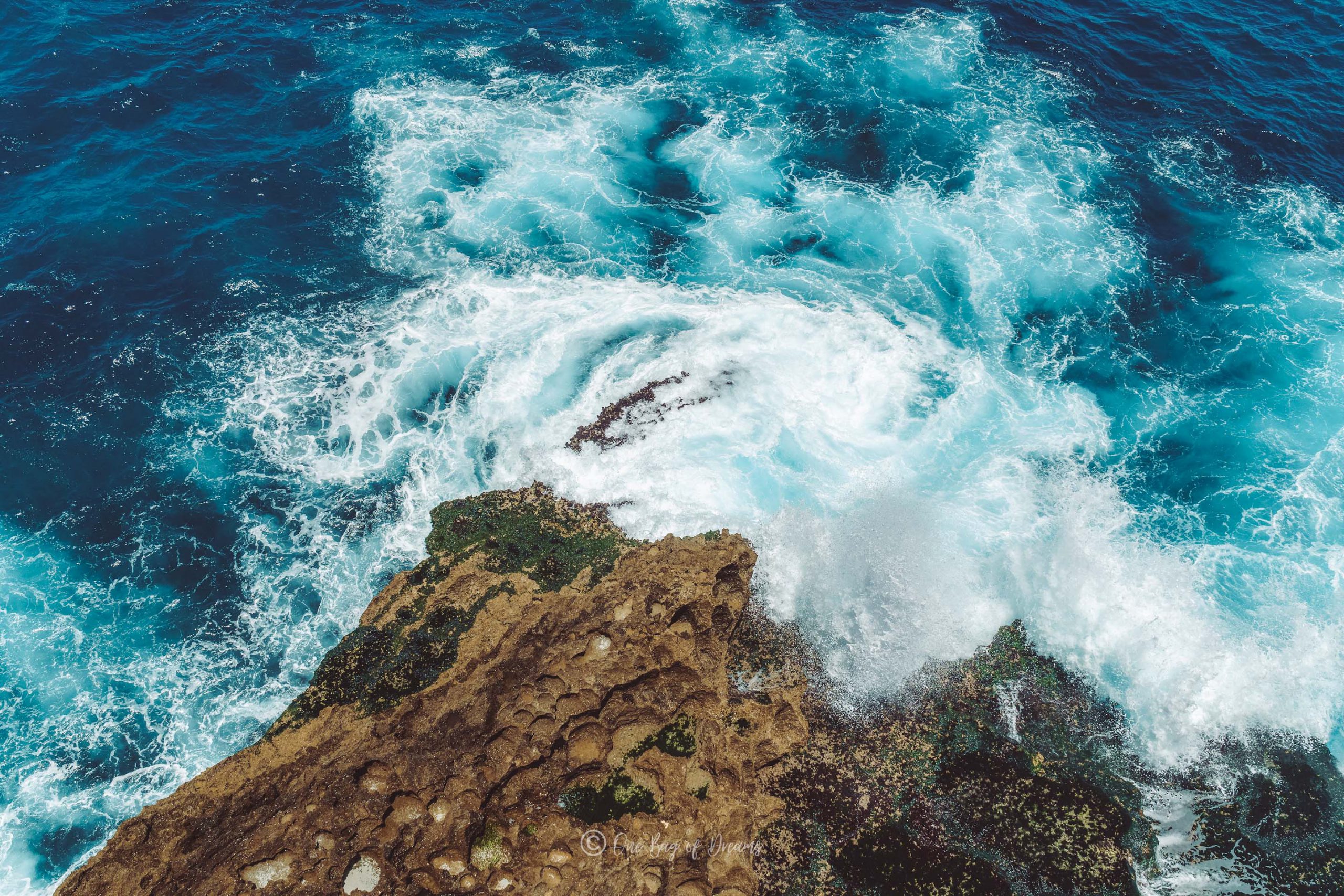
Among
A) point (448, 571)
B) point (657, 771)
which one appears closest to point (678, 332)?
point (448, 571)

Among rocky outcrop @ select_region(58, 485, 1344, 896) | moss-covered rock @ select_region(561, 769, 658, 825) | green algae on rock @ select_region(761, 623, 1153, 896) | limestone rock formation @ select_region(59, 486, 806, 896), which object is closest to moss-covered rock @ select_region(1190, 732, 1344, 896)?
rocky outcrop @ select_region(58, 485, 1344, 896)

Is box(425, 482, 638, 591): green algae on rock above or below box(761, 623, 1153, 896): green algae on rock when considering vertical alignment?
above

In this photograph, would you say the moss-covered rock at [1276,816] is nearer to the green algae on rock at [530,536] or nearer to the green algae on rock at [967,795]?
the green algae on rock at [967,795]

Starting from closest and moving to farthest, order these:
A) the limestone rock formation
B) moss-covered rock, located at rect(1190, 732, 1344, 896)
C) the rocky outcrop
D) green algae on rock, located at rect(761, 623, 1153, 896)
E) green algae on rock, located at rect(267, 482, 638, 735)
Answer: the limestone rock formation < the rocky outcrop < green algae on rock, located at rect(761, 623, 1153, 896) < moss-covered rock, located at rect(1190, 732, 1344, 896) < green algae on rock, located at rect(267, 482, 638, 735)

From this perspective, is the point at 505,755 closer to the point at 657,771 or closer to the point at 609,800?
the point at 609,800

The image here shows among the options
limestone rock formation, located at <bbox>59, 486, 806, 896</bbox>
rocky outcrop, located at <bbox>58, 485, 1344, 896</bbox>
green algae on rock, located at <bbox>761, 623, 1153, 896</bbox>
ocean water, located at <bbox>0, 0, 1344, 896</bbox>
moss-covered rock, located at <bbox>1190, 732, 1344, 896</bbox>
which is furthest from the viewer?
ocean water, located at <bbox>0, 0, 1344, 896</bbox>

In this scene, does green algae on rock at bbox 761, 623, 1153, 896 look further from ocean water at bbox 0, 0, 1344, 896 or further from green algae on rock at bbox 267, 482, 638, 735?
green algae on rock at bbox 267, 482, 638, 735

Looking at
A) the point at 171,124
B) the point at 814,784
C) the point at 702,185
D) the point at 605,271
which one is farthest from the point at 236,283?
the point at 814,784
